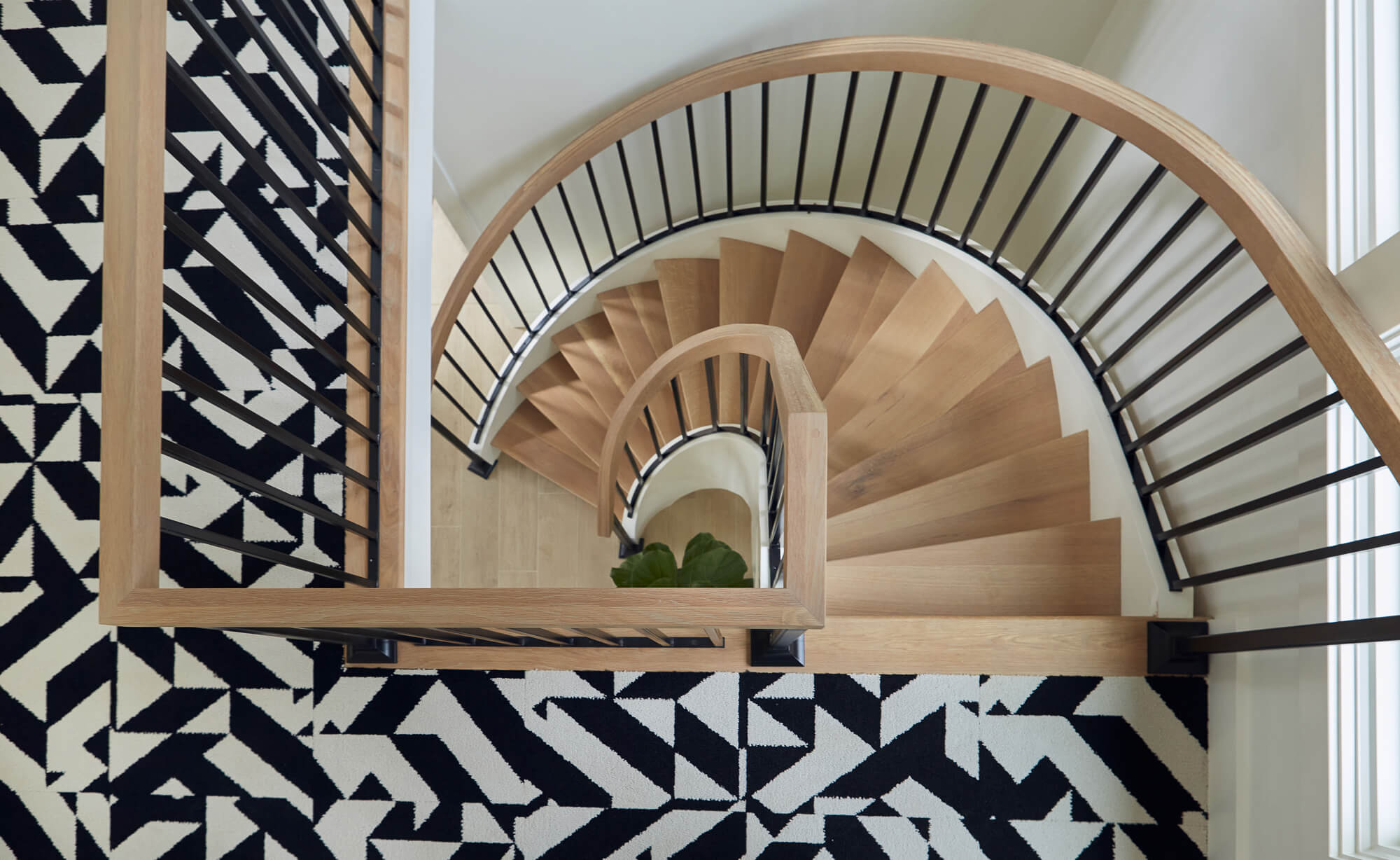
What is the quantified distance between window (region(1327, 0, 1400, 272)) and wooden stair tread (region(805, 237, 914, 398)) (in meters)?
1.65

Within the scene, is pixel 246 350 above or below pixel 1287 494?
above

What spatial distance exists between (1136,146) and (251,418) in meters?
1.84

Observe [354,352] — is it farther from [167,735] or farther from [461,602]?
[167,735]

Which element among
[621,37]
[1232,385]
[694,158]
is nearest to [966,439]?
[1232,385]

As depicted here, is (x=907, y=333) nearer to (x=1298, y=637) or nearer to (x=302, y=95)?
(x=1298, y=637)

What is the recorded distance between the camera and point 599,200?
9.23 ft

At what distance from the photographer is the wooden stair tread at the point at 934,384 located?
2.56 meters

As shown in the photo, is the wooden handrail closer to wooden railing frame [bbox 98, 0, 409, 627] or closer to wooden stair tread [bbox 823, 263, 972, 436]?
wooden stair tread [bbox 823, 263, 972, 436]

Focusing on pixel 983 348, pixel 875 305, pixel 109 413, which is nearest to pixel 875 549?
pixel 983 348

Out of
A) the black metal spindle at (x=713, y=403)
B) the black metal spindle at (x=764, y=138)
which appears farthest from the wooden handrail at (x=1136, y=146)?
the black metal spindle at (x=713, y=403)

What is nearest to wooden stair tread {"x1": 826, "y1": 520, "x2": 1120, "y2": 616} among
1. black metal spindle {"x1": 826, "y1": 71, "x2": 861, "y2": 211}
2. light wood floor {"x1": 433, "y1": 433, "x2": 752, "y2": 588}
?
black metal spindle {"x1": 826, "y1": 71, "x2": 861, "y2": 211}

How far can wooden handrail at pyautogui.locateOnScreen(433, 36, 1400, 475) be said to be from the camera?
116cm

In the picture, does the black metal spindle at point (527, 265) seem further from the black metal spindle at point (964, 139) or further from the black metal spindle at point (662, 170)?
the black metal spindle at point (964, 139)

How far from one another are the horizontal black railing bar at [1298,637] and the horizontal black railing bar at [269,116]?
5.30ft
